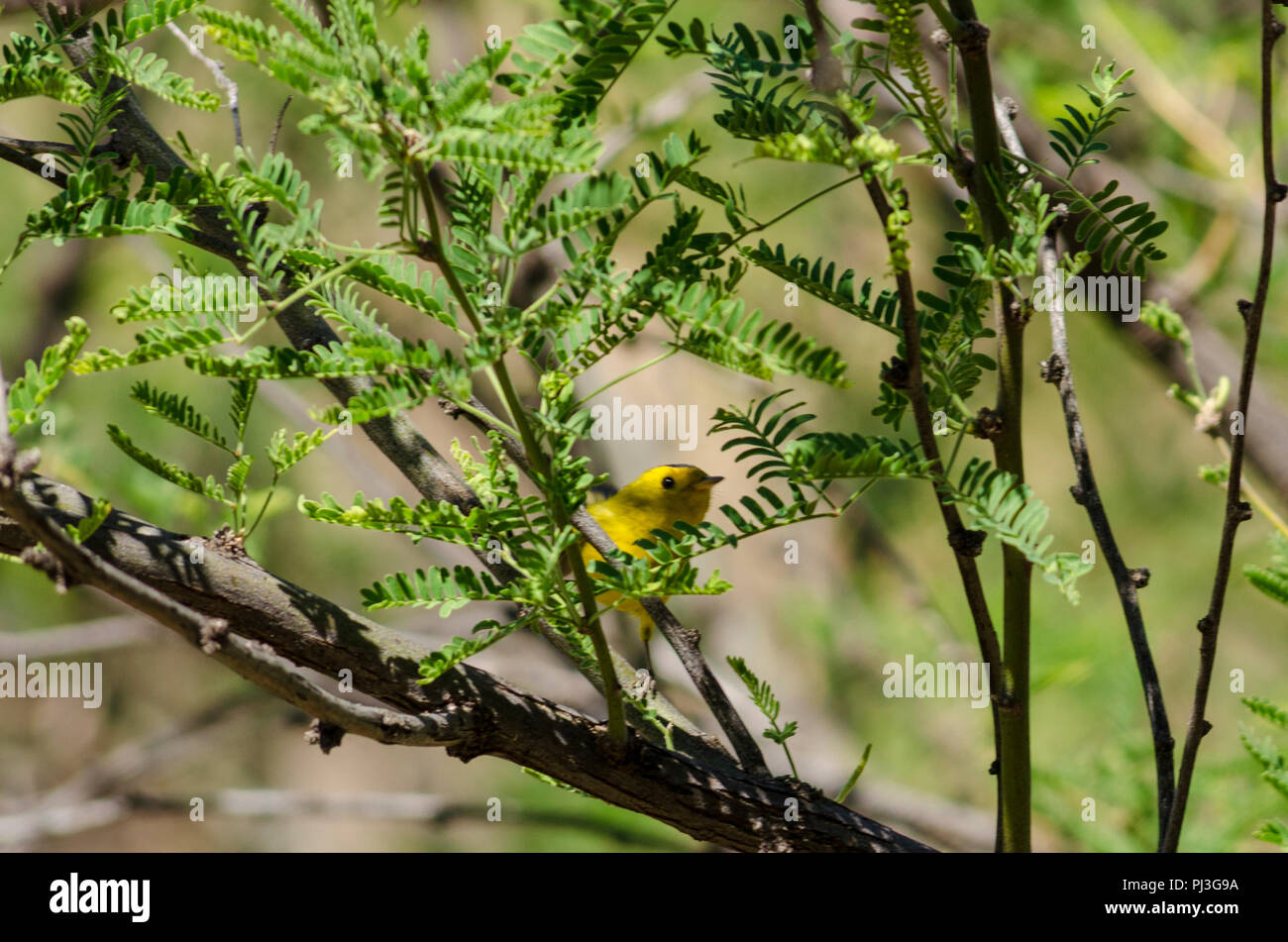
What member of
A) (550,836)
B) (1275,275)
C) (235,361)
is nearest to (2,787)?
(550,836)

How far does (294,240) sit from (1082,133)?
109 centimetres

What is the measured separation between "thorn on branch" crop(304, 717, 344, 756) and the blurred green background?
2.13 m

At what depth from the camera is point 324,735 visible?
1358 millimetres

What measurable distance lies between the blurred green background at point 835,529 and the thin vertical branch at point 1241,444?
181 centimetres

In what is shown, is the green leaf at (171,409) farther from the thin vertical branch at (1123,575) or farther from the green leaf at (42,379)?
the thin vertical branch at (1123,575)

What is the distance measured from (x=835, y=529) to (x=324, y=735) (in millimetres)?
4866

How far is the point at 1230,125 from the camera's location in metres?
5.21

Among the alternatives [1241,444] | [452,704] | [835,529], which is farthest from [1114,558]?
[835,529]

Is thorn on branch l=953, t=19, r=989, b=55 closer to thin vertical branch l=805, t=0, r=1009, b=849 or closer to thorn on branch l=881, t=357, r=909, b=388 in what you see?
thin vertical branch l=805, t=0, r=1009, b=849

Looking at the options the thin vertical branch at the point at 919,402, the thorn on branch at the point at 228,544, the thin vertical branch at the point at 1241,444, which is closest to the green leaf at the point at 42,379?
the thorn on branch at the point at 228,544

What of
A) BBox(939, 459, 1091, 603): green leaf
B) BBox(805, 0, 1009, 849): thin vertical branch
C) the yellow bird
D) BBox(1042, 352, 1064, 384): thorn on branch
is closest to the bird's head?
the yellow bird

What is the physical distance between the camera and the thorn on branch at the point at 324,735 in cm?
134

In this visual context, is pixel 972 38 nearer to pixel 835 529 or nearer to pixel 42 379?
pixel 42 379

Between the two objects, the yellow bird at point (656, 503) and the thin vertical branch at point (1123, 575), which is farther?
the yellow bird at point (656, 503)
